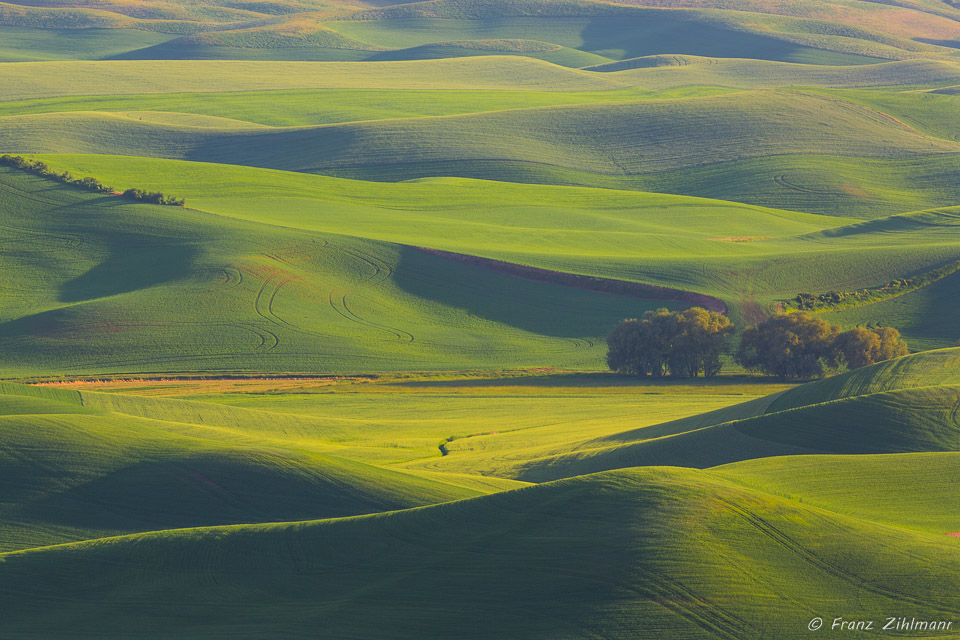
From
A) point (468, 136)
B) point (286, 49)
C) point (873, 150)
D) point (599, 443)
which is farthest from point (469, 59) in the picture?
point (599, 443)

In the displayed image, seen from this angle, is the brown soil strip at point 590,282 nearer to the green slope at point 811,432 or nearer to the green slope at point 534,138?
the green slope at point 811,432

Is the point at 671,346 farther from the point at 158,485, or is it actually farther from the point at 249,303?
the point at 158,485

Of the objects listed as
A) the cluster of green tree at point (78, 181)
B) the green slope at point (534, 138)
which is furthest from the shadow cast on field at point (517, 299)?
the green slope at point (534, 138)

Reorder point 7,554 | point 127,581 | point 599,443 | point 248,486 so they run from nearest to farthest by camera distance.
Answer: point 127,581 < point 7,554 < point 248,486 < point 599,443

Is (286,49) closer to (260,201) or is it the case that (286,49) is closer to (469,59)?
(469,59)

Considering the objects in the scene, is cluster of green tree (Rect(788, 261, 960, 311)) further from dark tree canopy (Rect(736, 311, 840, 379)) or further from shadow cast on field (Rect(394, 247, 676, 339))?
dark tree canopy (Rect(736, 311, 840, 379))

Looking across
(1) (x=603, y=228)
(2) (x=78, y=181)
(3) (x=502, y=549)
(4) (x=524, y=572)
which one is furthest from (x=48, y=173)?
(4) (x=524, y=572)

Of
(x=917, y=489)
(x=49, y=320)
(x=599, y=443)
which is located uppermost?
(x=917, y=489)

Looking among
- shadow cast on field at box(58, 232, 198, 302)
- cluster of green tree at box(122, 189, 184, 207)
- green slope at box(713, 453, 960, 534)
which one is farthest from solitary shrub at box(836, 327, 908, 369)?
cluster of green tree at box(122, 189, 184, 207)
